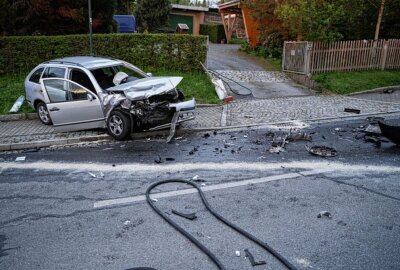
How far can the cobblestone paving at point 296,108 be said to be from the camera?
10664 mm

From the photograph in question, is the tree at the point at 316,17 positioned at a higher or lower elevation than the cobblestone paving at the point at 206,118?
higher

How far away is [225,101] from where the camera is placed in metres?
12.8

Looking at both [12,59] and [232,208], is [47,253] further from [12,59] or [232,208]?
[12,59]

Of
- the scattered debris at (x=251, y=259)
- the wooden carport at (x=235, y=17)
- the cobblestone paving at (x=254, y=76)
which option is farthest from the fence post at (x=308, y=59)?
the scattered debris at (x=251, y=259)

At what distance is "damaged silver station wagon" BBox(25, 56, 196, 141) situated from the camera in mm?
8453

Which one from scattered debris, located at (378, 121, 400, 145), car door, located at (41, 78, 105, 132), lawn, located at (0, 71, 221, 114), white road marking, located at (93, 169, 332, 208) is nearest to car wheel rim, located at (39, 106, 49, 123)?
car door, located at (41, 78, 105, 132)

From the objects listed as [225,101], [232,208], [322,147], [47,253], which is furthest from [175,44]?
[47,253]

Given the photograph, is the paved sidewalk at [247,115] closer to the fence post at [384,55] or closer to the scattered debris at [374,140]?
the scattered debris at [374,140]

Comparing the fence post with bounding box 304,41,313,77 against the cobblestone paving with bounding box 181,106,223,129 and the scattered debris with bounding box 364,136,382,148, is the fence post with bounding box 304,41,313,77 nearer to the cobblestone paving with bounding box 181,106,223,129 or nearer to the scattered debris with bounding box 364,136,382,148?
the cobblestone paving with bounding box 181,106,223,129

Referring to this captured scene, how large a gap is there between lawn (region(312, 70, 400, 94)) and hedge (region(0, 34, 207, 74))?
210 inches

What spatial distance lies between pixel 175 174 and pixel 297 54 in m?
12.2

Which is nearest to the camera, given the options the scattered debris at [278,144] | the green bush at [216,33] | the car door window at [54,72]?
the scattered debris at [278,144]

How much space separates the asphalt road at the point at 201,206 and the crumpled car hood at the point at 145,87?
1.28 metres

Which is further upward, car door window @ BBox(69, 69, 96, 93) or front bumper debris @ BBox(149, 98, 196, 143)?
car door window @ BBox(69, 69, 96, 93)
